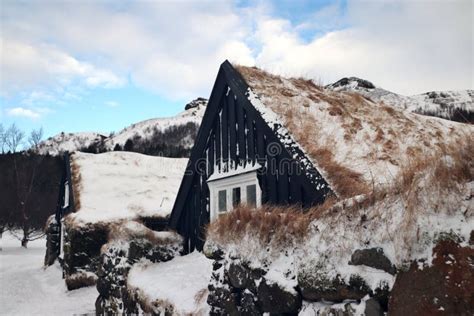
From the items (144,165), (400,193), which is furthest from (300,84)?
(144,165)

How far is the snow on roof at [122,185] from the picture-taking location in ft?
53.0

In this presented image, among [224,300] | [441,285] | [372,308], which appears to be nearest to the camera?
[441,285]

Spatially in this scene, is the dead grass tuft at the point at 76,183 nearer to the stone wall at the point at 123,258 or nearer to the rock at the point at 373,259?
the stone wall at the point at 123,258

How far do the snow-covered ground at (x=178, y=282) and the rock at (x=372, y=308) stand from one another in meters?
2.83

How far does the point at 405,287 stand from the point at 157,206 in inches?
596

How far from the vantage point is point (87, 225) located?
49.5ft

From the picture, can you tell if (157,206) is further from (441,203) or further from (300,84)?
(441,203)

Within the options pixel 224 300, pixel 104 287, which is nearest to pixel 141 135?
pixel 104 287

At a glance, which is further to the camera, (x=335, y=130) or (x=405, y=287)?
(x=335, y=130)

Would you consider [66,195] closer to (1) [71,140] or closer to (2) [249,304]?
(2) [249,304]

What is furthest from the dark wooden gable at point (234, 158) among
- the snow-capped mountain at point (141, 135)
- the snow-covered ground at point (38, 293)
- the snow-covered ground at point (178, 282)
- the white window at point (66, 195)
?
the snow-capped mountain at point (141, 135)

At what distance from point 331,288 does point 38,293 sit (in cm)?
1481

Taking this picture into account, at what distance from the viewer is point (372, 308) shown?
269 cm

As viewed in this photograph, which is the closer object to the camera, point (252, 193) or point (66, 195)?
point (252, 193)
